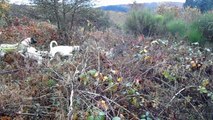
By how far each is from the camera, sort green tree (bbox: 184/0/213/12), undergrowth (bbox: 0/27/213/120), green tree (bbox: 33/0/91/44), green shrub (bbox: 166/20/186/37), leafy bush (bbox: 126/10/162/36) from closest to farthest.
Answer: undergrowth (bbox: 0/27/213/120)
green tree (bbox: 33/0/91/44)
green shrub (bbox: 166/20/186/37)
leafy bush (bbox: 126/10/162/36)
green tree (bbox: 184/0/213/12)

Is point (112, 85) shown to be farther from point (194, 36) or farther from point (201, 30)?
point (201, 30)

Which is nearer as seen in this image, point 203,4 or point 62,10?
point 62,10

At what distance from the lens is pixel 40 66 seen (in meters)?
4.56

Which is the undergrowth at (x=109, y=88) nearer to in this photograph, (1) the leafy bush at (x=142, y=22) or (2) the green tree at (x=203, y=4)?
(1) the leafy bush at (x=142, y=22)

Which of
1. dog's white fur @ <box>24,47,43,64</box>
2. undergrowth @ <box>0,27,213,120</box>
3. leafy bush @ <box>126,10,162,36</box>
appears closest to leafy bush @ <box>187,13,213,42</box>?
leafy bush @ <box>126,10,162,36</box>

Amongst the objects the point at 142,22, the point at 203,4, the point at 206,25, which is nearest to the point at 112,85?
the point at 206,25

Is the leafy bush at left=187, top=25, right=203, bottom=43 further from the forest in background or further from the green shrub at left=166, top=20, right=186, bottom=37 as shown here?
the forest in background

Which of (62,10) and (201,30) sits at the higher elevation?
(62,10)

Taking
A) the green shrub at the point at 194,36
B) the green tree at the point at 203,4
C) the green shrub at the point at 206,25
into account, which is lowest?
the green tree at the point at 203,4

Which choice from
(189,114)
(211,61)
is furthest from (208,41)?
(189,114)

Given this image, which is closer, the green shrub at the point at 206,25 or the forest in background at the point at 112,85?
the forest in background at the point at 112,85

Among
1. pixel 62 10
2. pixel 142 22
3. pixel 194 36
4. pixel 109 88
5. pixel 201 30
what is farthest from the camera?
pixel 142 22

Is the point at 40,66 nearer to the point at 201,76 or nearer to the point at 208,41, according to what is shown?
the point at 201,76

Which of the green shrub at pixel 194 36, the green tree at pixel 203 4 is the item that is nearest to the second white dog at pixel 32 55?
the green shrub at pixel 194 36
